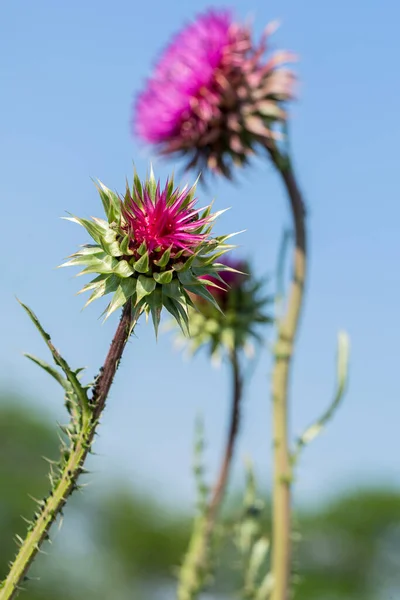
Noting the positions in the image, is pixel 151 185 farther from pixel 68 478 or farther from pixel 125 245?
pixel 68 478

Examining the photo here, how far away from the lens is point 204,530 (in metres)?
5.05

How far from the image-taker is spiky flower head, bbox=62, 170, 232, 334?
7.77ft

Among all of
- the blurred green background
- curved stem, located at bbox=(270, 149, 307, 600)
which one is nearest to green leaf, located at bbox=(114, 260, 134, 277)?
curved stem, located at bbox=(270, 149, 307, 600)

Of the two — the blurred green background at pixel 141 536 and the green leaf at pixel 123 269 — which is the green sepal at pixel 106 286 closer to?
the green leaf at pixel 123 269

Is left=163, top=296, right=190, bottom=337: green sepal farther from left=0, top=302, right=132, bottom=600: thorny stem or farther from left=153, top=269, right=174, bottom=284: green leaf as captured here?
left=0, top=302, right=132, bottom=600: thorny stem

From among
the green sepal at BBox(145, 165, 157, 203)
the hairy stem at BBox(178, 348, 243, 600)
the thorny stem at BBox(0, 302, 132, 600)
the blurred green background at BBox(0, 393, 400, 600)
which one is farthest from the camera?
the blurred green background at BBox(0, 393, 400, 600)

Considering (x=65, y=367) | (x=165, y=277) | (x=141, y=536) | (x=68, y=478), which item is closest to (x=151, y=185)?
(x=165, y=277)

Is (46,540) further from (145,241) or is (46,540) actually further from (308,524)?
(308,524)

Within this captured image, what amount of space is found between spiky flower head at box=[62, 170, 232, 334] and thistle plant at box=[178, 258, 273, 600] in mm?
2329

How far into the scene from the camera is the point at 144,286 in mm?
2377

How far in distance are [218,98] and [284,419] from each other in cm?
191

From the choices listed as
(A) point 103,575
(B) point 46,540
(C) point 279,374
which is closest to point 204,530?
(C) point 279,374

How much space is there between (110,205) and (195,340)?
3.06 metres

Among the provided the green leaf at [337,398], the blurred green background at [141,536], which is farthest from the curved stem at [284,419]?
the blurred green background at [141,536]
